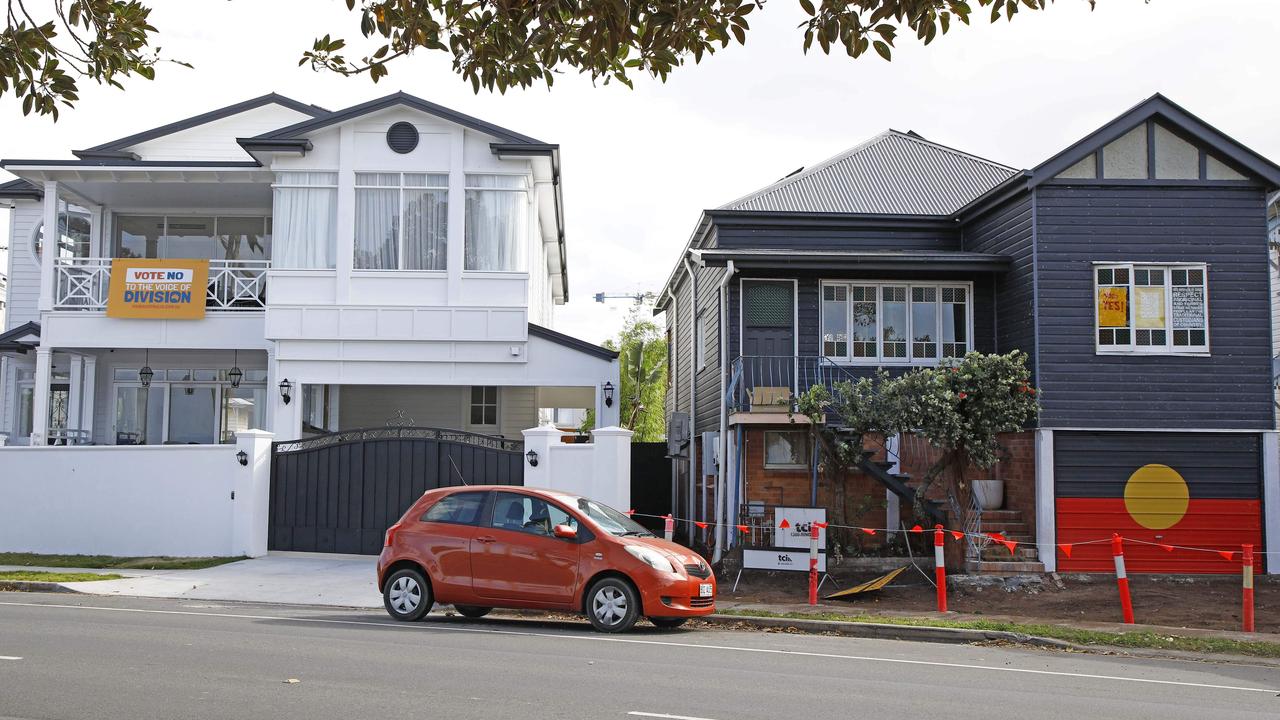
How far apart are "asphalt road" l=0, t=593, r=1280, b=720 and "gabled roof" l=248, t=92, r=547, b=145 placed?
11025 millimetres

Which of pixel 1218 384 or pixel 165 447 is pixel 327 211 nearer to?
pixel 165 447

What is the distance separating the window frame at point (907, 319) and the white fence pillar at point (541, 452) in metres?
4.91

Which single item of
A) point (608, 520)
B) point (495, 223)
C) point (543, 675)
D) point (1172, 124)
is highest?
point (1172, 124)

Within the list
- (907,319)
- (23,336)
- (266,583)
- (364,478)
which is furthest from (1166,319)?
(23,336)

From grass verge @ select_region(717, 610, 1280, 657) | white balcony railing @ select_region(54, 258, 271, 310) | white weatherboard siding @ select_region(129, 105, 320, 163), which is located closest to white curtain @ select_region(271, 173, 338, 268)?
white balcony railing @ select_region(54, 258, 271, 310)

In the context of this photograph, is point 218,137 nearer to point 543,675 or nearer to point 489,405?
point 489,405

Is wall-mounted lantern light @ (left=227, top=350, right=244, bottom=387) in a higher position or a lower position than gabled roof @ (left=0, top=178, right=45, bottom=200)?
lower

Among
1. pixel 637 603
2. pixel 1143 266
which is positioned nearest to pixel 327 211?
pixel 637 603

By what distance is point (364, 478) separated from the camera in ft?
63.0

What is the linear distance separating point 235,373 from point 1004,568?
15.1 meters

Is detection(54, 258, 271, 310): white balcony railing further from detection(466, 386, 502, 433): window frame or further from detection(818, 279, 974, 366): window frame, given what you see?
detection(818, 279, 974, 366): window frame

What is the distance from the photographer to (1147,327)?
18.4 metres

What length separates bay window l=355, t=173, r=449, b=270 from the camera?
70.3ft

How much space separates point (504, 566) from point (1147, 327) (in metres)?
11.6
